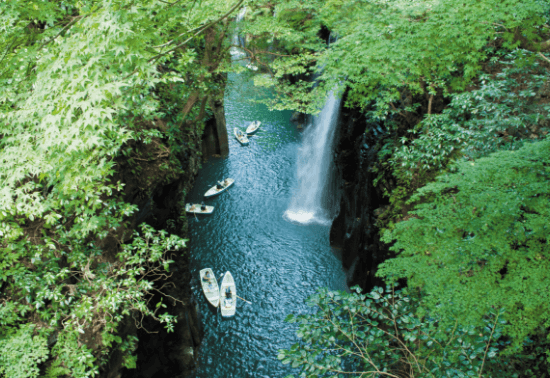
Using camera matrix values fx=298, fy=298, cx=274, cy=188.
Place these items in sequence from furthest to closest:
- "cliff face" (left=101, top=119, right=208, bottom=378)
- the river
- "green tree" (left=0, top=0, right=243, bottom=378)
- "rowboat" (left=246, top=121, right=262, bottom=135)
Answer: "rowboat" (left=246, top=121, right=262, bottom=135) → the river → "cliff face" (left=101, top=119, right=208, bottom=378) → "green tree" (left=0, top=0, right=243, bottom=378)

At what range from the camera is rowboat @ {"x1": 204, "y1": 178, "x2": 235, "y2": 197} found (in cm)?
1922

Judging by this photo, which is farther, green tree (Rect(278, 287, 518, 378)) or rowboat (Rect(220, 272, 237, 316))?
rowboat (Rect(220, 272, 237, 316))

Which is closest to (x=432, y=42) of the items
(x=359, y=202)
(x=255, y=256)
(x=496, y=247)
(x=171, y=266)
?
(x=496, y=247)

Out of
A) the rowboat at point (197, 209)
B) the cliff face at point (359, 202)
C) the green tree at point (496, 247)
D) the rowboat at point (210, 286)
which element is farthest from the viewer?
the rowboat at point (197, 209)

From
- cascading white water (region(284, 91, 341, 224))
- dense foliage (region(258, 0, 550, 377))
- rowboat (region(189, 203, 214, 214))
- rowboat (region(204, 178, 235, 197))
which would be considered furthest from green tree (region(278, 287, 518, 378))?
rowboat (region(204, 178, 235, 197))

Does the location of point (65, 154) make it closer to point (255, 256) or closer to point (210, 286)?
point (210, 286)

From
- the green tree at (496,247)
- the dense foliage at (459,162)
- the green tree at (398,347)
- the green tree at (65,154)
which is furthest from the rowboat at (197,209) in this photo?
the green tree at (496,247)

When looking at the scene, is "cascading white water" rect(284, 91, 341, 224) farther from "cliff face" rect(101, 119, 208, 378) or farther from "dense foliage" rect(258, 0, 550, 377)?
"cliff face" rect(101, 119, 208, 378)

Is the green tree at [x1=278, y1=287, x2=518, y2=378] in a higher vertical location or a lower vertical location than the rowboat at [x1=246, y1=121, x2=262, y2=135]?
lower

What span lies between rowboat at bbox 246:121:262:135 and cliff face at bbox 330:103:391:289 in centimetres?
1115

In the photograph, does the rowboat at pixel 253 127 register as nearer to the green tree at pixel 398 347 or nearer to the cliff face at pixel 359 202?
the cliff face at pixel 359 202

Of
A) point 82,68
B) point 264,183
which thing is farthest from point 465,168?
point 264,183

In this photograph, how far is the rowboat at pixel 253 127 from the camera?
25.8m

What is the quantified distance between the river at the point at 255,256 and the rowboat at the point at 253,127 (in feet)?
6.81
